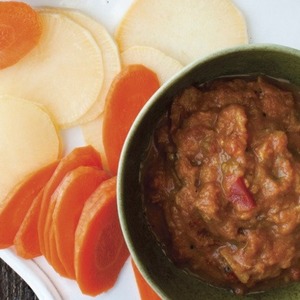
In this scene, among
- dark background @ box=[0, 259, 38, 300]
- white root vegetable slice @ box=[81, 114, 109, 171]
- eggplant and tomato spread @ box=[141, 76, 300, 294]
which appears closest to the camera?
eggplant and tomato spread @ box=[141, 76, 300, 294]

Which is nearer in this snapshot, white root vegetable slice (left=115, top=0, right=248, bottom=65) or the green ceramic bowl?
the green ceramic bowl

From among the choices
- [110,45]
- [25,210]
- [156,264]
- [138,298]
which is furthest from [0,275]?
[110,45]

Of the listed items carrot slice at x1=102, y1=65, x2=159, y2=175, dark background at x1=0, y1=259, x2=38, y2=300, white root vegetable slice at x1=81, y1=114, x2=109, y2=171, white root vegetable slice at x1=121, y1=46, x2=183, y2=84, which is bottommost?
dark background at x1=0, y1=259, x2=38, y2=300

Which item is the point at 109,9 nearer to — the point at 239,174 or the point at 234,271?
the point at 239,174

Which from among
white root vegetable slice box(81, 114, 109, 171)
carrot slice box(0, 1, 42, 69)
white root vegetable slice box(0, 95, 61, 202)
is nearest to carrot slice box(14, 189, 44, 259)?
white root vegetable slice box(0, 95, 61, 202)

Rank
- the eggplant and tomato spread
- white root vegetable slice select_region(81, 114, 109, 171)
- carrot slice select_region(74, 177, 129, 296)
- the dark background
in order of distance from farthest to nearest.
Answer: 1. the dark background
2. white root vegetable slice select_region(81, 114, 109, 171)
3. carrot slice select_region(74, 177, 129, 296)
4. the eggplant and tomato spread

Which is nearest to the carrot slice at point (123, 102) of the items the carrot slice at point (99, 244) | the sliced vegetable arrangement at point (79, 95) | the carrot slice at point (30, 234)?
the sliced vegetable arrangement at point (79, 95)

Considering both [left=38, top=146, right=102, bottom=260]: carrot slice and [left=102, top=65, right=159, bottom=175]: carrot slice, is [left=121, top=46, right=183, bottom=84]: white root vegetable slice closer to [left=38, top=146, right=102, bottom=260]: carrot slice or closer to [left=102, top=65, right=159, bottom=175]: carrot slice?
[left=102, top=65, right=159, bottom=175]: carrot slice
